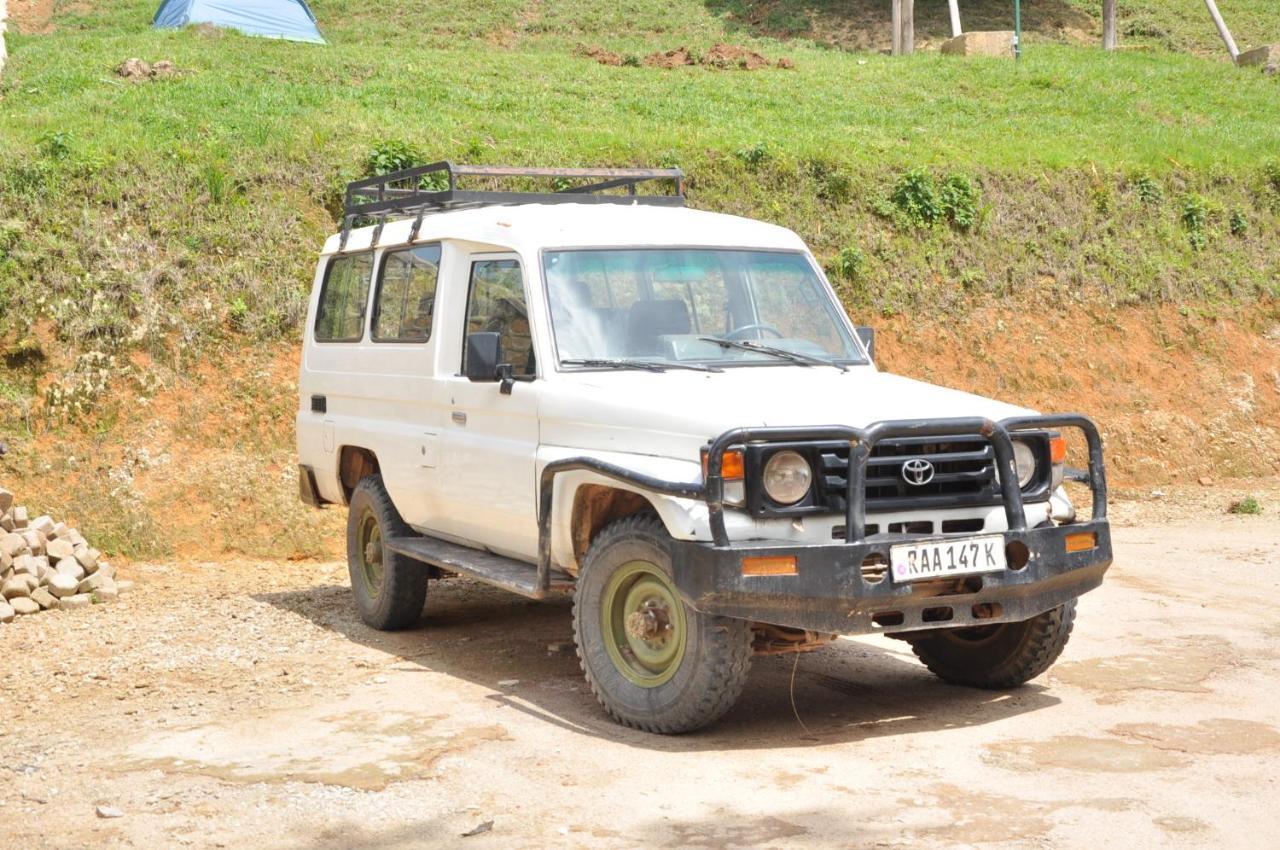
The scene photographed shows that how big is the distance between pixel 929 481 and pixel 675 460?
1042 mm

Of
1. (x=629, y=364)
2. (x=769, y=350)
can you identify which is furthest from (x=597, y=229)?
(x=769, y=350)

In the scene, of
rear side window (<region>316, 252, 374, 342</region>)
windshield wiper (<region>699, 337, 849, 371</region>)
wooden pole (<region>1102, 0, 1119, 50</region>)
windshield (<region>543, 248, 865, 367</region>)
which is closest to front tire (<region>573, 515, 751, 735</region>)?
windshield (<region>543, 248, 865, 367</region>)

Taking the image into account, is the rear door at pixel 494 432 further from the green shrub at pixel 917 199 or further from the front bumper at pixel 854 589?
the green shrub at pixel 917 199

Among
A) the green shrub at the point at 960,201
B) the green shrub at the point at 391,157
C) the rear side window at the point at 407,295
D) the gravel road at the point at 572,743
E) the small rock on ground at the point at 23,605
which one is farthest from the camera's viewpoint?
the green shrub at the point at 960,201

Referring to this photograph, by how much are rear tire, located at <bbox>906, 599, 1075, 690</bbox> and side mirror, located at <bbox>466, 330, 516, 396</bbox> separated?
2.40m

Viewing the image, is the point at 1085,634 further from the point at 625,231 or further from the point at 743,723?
the point at 625,231

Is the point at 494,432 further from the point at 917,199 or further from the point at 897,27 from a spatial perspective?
the point at 897,27

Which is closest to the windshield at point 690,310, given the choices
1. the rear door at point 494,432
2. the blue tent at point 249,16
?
the rear door at point 494,432

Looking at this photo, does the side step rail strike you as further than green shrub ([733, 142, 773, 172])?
No

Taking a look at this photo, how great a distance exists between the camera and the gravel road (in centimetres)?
486

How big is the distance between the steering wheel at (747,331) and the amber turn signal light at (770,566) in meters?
1.66

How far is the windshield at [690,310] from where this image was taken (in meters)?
6.83

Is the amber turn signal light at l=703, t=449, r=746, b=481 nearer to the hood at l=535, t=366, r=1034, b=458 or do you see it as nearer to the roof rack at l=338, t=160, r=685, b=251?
the hood at l=535, t=366, r=1034, b=458

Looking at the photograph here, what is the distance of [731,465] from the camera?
565 centimetres
